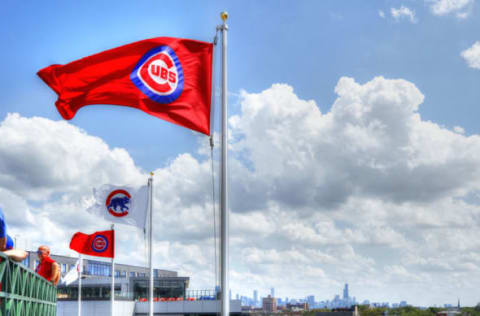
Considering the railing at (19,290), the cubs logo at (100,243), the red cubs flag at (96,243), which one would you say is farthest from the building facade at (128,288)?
the railing at (19,290)

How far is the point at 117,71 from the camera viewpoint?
11.8 m

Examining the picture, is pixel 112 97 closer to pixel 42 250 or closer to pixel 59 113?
pixel 59 113

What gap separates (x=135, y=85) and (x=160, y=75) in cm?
57

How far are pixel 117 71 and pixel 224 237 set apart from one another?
4056mm

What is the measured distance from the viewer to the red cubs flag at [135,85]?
460 inches

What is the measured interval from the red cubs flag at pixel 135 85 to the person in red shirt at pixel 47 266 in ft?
12.3

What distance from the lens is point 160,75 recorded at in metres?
11.9

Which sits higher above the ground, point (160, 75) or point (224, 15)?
point (224, 15)

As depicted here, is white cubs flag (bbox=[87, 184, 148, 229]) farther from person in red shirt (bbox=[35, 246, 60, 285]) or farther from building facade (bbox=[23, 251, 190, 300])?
building facade (bbox=[23, 251, 190, 300])

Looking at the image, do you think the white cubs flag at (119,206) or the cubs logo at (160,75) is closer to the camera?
the cubs logo at (160,75)

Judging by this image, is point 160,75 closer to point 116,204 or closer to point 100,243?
point 116,204

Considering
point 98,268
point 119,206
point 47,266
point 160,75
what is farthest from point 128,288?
point 160,75

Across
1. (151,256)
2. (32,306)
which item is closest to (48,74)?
(32,306)

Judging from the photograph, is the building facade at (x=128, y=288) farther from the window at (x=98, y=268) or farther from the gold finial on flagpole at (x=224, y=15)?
the gold finial on flagpole at (x=224, y=15)
